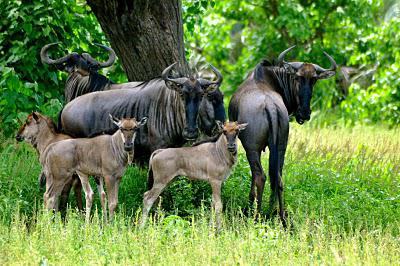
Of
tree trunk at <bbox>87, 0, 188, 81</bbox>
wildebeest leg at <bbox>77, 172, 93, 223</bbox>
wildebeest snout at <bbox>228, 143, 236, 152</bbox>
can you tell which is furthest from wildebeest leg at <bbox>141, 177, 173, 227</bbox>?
tree trunk at <bbox>87, 0, 188, 81</bbox>

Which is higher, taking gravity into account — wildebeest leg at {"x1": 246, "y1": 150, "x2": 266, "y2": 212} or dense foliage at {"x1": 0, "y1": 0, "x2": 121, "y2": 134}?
dense foliage at {"x1": 0, "y1": 0, "x2": 121, "y2": 134}

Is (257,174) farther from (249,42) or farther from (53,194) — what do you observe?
(249,42)

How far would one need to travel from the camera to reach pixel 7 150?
41.0 feet

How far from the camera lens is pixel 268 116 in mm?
10336

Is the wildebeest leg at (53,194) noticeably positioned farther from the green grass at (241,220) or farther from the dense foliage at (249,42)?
the dense foliage at (249,42)

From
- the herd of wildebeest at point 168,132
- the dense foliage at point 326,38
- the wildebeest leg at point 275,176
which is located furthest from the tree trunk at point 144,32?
the dense foliage at point 326,38

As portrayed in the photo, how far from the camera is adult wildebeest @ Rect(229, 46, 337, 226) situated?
33.9 ft

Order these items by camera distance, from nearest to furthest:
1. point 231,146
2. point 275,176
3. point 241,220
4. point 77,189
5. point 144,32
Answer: point 241,220 → point 231,146 → point 275,176 → point 77,189 → point 144,32

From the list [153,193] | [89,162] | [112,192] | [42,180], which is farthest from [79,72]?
[153,193]

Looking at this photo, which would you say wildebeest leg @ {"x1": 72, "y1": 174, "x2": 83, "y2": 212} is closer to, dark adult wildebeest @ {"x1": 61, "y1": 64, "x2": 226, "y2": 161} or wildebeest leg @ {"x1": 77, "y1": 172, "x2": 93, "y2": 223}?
wildebeest leg @ {"x1": 77, "y1": 172, "x2": 93, "y2": 223}

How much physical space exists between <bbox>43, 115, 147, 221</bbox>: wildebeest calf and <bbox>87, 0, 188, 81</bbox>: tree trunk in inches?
73.3

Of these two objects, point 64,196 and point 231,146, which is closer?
point 231,146

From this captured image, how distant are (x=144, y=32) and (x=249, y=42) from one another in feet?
45.2

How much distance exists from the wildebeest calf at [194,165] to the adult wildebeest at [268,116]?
51cm
